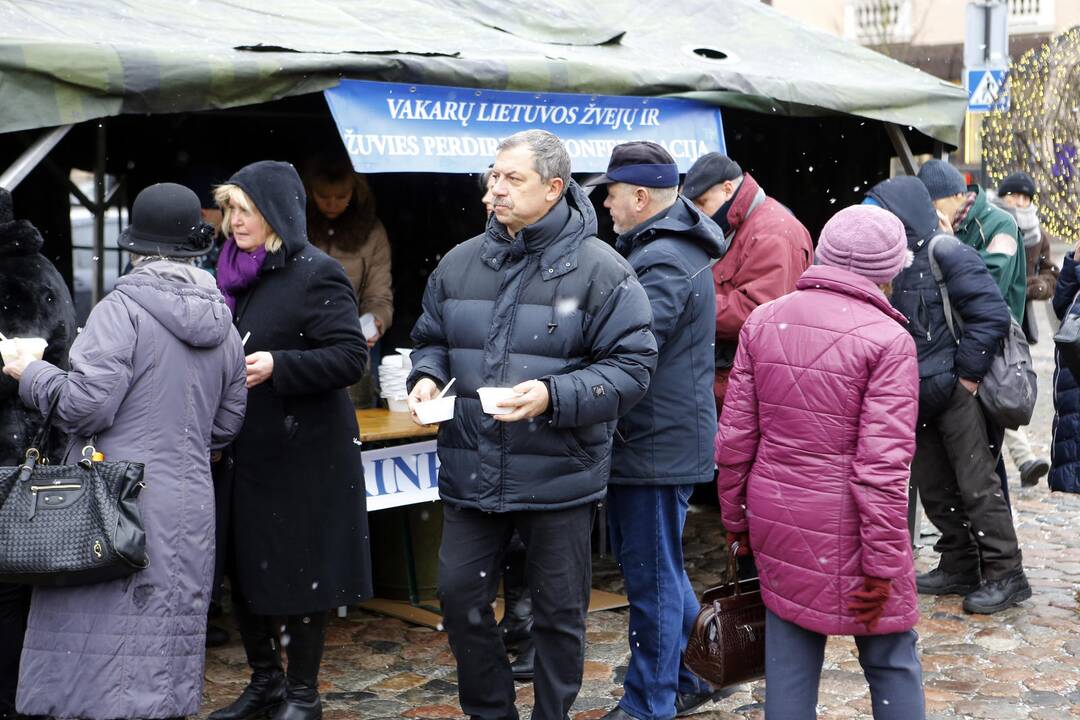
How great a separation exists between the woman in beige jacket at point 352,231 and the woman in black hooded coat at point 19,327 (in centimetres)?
257

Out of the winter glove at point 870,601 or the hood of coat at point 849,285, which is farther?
the hood of coat at point 849,285

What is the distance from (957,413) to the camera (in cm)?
595

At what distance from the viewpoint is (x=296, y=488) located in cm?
441

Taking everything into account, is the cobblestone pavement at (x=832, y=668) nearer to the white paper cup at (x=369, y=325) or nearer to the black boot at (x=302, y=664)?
the black boot at (x=302, y=664)

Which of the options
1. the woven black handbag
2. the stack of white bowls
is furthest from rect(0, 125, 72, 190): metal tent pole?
the stack of white bowls

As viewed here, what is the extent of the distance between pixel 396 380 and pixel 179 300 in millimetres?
2560

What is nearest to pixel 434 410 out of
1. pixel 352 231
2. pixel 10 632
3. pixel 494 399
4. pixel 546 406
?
pixel 494 399

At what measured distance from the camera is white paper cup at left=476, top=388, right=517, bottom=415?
3633 millimetres

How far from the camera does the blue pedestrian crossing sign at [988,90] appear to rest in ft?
37.2

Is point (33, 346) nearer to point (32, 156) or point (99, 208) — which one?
point (32, 156)

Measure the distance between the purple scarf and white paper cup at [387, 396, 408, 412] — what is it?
1.88 meters

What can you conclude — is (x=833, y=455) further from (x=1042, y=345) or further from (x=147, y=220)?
(x=1042, y=345)

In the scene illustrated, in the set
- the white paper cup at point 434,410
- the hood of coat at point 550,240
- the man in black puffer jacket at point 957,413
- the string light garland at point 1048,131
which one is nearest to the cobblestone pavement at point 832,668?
the man in black puffer jacket at point 957,413

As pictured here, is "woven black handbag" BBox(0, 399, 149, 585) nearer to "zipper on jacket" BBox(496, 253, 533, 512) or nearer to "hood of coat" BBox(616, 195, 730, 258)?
"zipper on jacket" BBox(496, 253, 533, 512)
